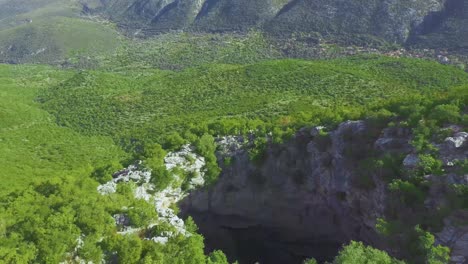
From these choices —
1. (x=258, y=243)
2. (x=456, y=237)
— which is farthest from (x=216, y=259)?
(x=456, y=237)

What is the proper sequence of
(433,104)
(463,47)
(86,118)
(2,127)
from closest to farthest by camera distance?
(433,104)
(2,127)
(86,118)
(463,47)

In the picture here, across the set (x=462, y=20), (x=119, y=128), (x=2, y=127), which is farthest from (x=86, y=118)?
A: (x=462, y=20)

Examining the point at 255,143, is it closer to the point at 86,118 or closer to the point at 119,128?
the point at 119,128

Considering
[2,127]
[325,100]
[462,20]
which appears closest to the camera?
[325,100]

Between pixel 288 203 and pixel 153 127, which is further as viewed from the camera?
pixel 153 127

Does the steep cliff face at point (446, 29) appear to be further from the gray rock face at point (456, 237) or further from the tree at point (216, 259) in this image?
the tree at point (216, 259)

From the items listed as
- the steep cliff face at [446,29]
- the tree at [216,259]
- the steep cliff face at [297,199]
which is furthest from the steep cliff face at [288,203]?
the steep cliff face at [446,29]

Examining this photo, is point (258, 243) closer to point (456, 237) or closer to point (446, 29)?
point (456, 237)
